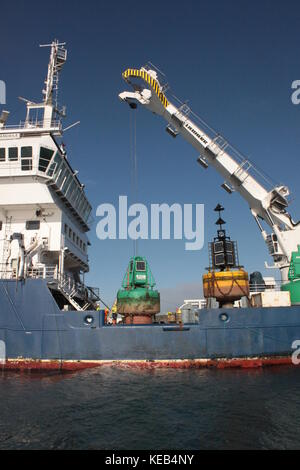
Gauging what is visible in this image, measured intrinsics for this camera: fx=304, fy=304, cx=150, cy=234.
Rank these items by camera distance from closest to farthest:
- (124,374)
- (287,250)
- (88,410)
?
(88,410) → (124,374) → (287,250)

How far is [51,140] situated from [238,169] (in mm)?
11228

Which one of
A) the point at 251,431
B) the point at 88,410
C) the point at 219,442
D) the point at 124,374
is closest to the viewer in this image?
the point at 219,442

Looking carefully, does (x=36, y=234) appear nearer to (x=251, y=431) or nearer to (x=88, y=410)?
(x=88, y=410)

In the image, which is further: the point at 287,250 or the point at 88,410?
the point at 287,250

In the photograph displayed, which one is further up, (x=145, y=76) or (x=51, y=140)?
(x=145, y=76)

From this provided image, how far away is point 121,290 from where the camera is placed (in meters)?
17.8

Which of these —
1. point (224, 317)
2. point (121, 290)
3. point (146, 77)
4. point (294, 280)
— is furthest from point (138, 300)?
point (146, 77)

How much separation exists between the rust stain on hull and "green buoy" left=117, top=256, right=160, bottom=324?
113 inches

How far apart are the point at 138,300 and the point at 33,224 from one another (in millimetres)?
7474

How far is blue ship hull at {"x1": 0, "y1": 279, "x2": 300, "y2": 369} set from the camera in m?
14.7

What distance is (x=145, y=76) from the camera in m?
17.9

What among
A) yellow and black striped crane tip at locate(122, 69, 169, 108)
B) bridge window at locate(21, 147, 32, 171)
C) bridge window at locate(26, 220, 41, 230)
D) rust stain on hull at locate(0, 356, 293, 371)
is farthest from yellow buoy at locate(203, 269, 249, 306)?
bridge window at locate(21, 147, 32, 171)

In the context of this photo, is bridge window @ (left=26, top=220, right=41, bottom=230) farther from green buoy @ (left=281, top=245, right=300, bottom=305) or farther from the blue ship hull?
green buoy @ (left=281, top=245, right=300, bottom=305)

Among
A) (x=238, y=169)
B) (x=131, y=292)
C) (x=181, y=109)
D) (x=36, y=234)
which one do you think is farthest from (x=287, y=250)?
(x=36, y=234)
